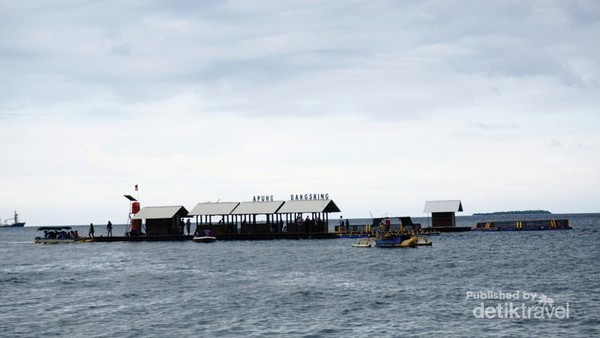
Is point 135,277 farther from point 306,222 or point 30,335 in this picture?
point 306,222

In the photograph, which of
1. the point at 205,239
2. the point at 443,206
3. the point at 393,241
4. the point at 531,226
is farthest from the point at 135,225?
the point at 531,226

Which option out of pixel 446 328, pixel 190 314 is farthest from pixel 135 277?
pixel 446 328

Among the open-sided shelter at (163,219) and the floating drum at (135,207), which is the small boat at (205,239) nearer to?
the open-sided shelter at (163,219)

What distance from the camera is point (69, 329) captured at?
3325cm

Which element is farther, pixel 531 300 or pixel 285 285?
pixel 285 285

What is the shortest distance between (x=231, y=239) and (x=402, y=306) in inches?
2687

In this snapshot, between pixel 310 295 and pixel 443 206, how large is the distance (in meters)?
74.3

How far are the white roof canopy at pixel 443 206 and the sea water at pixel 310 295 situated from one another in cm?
3657

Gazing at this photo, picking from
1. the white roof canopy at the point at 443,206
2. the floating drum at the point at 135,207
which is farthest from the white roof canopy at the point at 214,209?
the white roof canopy at the point at 443,206

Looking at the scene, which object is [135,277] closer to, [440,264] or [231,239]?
[440,264]

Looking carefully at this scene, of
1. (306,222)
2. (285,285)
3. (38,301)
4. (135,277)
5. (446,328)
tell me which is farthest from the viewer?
(306,222)

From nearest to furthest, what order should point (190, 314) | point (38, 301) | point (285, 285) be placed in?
point (190, 314)
point (38, 301)
point (285, 285)

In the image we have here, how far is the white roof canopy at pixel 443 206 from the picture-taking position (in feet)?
362

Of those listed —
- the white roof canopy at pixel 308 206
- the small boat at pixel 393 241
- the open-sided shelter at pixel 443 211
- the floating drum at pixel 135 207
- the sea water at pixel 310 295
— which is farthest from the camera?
the open-sided shelter at pixel 443 211
